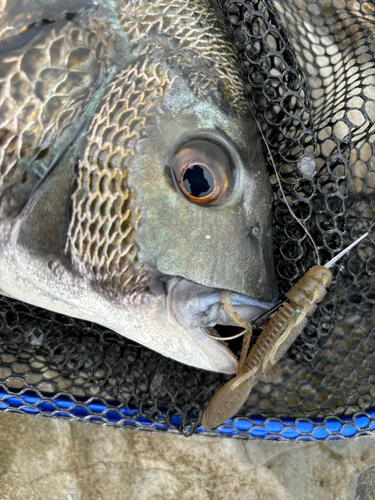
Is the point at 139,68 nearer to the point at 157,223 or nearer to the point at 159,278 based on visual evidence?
the point at 157,223

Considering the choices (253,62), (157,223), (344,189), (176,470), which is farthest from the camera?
(176,470)

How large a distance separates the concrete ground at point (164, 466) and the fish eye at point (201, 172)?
1.16 m

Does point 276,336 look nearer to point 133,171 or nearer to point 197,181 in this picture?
point 197,181

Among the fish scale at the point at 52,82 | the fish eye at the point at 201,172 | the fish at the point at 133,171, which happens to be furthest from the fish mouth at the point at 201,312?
the fish scale at the point at 52,82

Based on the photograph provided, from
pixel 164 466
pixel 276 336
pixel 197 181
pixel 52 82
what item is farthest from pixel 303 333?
pixel 52 82

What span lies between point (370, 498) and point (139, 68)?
1907 millimetres

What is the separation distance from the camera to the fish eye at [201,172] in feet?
3.45

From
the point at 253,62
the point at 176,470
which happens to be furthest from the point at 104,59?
the point at 176,470

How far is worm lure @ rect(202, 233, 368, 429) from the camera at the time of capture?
3.79ft

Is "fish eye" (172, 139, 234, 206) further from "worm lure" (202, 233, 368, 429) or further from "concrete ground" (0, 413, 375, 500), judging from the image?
"concrete ground" (0, 413, 375, 500)

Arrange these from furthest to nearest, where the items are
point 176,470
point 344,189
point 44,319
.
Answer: point 176,470, point 44,319, point 344,189

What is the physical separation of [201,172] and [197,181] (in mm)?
25

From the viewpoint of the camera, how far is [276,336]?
1161 millimetres

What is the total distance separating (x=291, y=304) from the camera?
1.17 m
